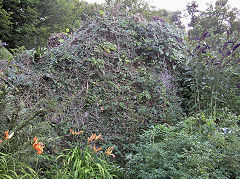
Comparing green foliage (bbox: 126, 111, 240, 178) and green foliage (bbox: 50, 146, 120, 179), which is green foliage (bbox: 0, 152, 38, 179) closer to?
green foliage (bbox: 50, 146, 120, 179)

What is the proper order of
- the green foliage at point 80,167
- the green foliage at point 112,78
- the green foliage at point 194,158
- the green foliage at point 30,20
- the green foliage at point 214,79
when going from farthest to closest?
the green foliage at point 30,20, the green foliage at point 214,79, the green foliage at point 112,78, the green foliage at point 80,167, the green foliage at point 194,158

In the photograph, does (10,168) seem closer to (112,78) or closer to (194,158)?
(194,158)

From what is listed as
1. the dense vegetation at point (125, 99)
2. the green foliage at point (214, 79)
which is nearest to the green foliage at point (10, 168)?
the dense vegetation at point (125, 99)

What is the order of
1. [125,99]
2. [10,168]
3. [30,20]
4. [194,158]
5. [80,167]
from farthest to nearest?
[30,20]
[125,99]
[80,167]
[194,158]
[10,168]

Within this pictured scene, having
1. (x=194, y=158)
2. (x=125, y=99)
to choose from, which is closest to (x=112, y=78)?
(x=125, y=99)

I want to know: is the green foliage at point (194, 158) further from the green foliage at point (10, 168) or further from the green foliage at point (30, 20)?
the green foliage at point (30, 20)

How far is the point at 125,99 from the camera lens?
3385 mm

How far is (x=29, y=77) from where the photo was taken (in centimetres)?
303

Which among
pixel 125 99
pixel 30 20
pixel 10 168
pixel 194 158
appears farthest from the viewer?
pixel 30 20

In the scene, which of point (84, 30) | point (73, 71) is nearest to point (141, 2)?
point (84, 30)

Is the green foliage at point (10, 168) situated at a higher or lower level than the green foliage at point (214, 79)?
lower

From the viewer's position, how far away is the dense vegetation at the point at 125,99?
221cm

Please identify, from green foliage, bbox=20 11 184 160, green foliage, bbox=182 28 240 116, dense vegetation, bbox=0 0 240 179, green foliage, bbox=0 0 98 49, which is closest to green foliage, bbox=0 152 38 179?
dense vegetation, bbox=0 0 240 179

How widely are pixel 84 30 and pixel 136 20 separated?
1161mm
